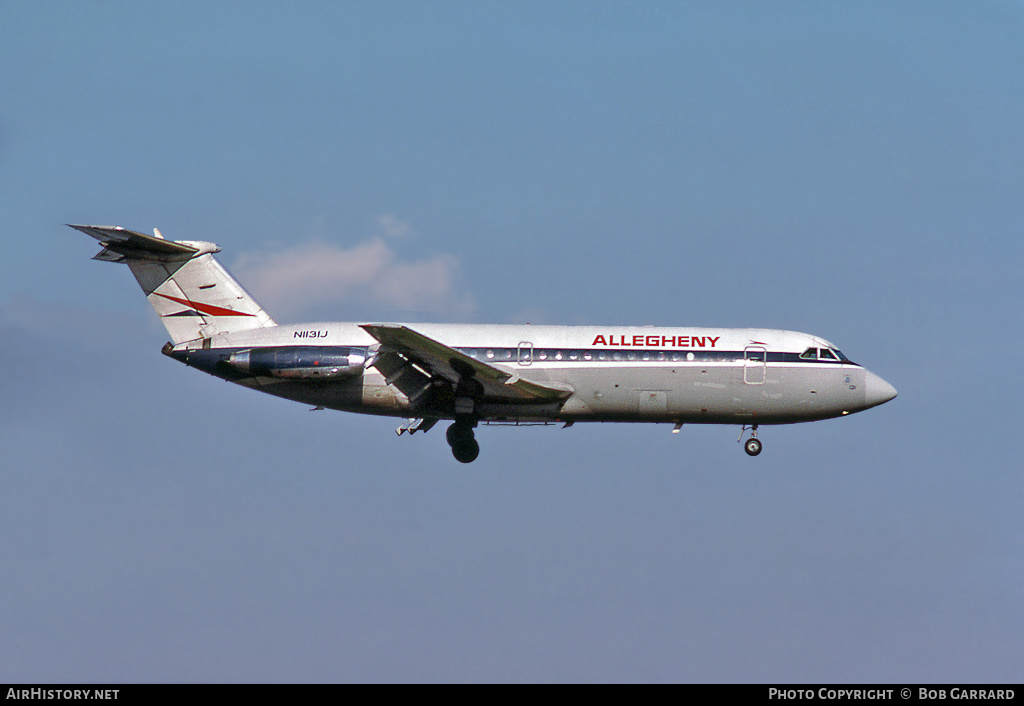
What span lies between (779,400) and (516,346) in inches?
364

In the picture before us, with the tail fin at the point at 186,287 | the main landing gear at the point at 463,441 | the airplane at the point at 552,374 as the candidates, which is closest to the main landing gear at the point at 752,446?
the airplane at the point at 552,374

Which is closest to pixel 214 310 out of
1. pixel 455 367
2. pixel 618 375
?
pixel 455 367

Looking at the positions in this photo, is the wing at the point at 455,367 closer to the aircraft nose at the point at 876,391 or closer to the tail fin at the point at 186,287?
the tail fin at the point at 186,287

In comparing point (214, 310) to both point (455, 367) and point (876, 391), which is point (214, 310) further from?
point (876, 391)

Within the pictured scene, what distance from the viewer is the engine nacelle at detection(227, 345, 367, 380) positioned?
41281mm

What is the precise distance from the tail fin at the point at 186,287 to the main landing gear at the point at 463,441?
7.77 meters

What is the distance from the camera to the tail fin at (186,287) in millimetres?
43806

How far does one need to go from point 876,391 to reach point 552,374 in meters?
11.5

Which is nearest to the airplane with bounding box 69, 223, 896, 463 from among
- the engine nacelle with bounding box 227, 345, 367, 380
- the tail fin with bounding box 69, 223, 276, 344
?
the engine nacelle with bounding box 227, 345, 367, 380

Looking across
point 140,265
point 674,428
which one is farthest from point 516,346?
point 140,265
